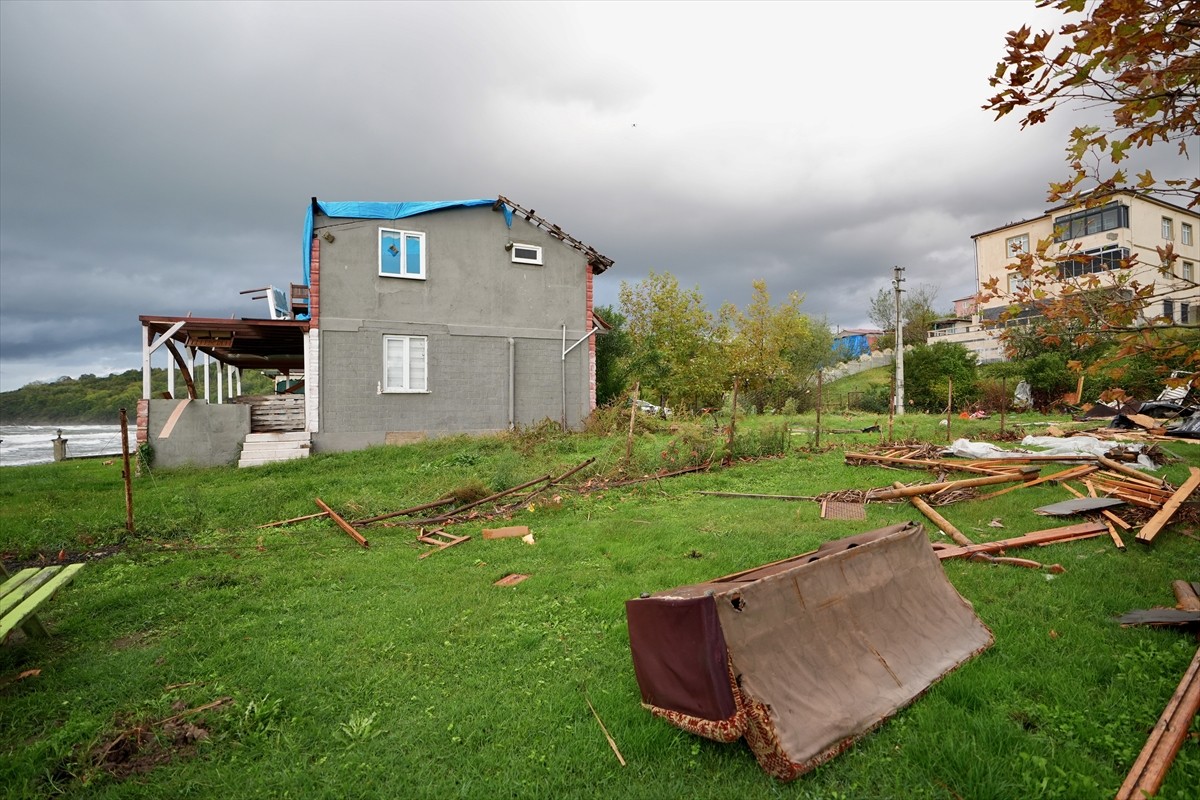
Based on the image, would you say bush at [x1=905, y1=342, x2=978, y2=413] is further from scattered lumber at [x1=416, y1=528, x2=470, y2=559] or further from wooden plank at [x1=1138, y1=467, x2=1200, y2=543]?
scattered lumber at [x1=416, y1=528, x2=470, y2=559]

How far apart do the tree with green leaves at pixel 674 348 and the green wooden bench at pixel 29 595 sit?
824 inches

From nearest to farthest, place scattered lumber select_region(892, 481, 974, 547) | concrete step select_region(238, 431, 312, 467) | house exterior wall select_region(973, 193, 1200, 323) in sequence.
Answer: scattered lumber select_region(892, 481, 974, 547) < concrete step select_region(238, 431, 312, 467) < house exterior wall select_region(973, 193, 1200, 323)

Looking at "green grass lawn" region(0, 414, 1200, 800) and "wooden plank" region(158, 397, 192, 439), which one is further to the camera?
"wooden plank" region(158, 397, 192, 439)

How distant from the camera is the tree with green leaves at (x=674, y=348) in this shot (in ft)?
85.1

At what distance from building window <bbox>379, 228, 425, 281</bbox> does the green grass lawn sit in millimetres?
9599

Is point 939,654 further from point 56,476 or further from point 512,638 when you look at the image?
point 56,476

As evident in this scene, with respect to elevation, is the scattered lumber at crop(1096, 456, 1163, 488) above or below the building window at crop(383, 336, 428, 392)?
below

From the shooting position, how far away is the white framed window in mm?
17781

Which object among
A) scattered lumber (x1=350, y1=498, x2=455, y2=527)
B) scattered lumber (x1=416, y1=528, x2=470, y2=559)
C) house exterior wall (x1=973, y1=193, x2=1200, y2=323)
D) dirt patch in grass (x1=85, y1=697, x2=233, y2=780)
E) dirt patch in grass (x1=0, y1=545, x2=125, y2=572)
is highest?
house exterior wall (x1=973, y1=193, x2=1200, y2=323)

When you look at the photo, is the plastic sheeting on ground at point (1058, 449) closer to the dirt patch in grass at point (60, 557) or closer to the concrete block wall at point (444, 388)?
the concrete block wall at point (444, 388)

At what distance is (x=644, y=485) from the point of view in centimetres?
1059

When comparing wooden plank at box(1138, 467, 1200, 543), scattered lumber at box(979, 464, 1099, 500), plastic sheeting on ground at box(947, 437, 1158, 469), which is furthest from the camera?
plastic sheeting on ground at box(947, 437, 1158, 469)

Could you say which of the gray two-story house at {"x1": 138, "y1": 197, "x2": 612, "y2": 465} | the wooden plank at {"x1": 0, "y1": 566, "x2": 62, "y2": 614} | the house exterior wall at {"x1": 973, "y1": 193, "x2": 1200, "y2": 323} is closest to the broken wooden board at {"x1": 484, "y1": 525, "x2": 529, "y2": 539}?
the wooden plank at {"x1": 0, "y1": 566, "x2": 62, "y2": 614}

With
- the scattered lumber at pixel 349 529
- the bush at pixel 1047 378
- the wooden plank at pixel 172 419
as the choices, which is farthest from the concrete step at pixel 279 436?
the bush at pixel 1047 378
